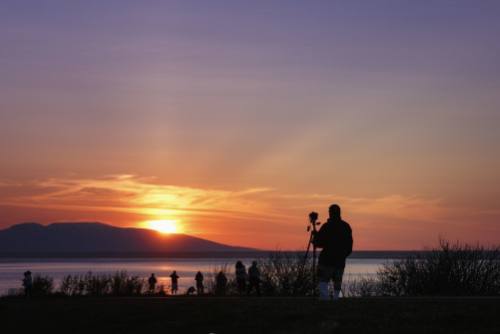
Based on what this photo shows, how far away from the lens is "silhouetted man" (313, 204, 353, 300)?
19844 millimetres

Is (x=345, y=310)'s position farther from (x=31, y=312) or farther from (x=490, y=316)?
(x=31, y=312)

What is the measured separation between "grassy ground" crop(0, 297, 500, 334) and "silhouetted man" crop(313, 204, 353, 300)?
103 centimetres

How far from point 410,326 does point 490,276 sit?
18.7m

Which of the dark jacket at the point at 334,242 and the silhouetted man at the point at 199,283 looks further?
the silhouetted man at the point at 199,283

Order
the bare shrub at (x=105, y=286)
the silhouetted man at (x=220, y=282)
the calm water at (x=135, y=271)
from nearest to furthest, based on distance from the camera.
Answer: the silhouetted man at (x=220, y=282) < the bare shrub at (x=105, y=286) < the calm water at (x=135, y=271)

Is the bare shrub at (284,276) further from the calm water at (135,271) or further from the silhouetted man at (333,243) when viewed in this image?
the silhouetted man at (333,243)

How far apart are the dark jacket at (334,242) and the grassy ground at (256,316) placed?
4.32 feet

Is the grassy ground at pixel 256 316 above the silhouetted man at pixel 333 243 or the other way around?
the other way around

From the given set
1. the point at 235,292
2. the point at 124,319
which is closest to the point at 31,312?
the point at 124,319

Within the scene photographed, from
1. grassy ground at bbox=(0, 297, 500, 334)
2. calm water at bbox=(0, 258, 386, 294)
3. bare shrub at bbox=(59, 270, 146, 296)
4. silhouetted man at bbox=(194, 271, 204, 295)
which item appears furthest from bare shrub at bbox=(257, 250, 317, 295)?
calm water at bbox=(0, 258, 386, 294)

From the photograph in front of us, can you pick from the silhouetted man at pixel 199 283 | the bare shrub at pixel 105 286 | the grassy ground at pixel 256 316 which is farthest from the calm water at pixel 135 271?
the grassy ground at pixel 256 316

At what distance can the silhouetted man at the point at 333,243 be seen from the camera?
781 inches

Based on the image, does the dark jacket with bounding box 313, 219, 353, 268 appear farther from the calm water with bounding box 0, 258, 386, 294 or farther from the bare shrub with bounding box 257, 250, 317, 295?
the calm water with bounding box 0, 258, 386, 294

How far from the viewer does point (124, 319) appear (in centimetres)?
2469
